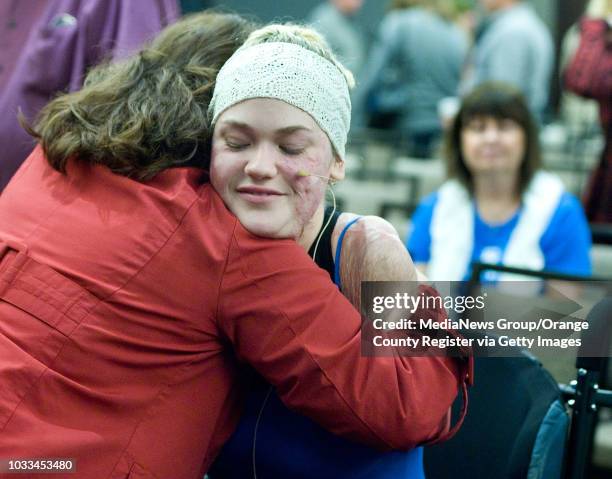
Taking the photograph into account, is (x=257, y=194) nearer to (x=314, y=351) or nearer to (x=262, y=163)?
(x=262, y=163)

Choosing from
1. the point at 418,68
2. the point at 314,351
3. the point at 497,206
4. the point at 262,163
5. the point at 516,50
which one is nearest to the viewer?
the point at 314,351

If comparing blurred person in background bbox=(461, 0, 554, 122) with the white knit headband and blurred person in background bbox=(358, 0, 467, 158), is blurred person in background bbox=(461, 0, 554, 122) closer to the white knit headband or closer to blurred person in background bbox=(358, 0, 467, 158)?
blurred person in background bbox=(358, 0, 467, 158)

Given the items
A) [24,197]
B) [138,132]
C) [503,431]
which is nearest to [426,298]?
[503,431]

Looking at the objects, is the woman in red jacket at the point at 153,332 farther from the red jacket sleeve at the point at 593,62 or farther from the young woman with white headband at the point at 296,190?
the red jacket sleeve at the point at 593,62

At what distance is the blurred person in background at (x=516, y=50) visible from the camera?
557cm

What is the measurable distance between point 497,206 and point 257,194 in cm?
214

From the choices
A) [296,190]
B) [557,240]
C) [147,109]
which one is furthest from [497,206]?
[147,109]

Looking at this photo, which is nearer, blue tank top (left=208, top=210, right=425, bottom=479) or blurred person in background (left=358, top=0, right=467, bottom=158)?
blue tank top (left=208, top=210, right=425, bottom=479)

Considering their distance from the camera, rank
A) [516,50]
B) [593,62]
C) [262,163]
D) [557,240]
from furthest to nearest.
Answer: [516,50]
[593,62]
[557,240]
[262,163]

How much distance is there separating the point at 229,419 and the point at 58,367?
1.20ft

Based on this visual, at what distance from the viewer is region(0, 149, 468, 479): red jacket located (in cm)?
153

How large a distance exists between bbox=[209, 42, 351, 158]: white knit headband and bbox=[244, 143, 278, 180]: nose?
0.31 feet

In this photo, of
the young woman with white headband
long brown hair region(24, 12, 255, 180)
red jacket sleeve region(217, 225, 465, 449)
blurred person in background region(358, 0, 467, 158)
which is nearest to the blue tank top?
the young woman with white headband

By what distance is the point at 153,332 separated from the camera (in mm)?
1579
